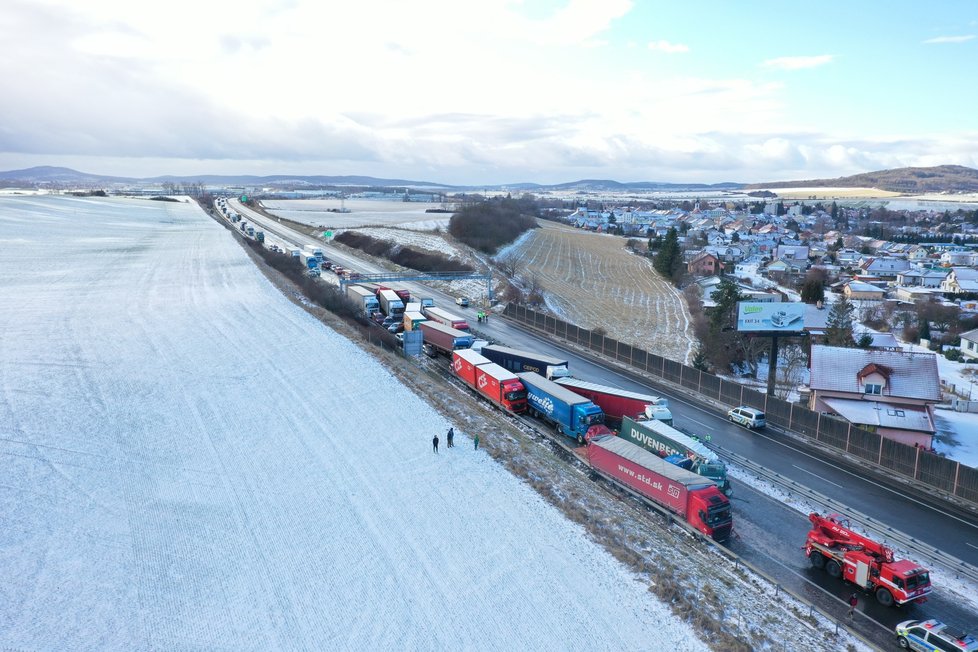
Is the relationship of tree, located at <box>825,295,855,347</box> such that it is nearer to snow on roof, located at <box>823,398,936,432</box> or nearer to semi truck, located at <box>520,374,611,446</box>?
snow on roof, located at <box>823,398,936,432</box>

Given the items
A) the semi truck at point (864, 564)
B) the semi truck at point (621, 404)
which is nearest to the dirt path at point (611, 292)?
the semi truck at point (621, 404)

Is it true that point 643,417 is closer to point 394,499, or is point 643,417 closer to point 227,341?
point 394,499

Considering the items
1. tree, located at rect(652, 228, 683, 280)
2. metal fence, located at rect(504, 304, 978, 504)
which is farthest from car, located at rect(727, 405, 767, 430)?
tree, located at rect(652, 228, 683, 280)

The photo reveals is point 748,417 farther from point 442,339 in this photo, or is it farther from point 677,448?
point 442,339

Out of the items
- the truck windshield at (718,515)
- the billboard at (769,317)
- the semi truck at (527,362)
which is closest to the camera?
the truck windshield at (718,515)

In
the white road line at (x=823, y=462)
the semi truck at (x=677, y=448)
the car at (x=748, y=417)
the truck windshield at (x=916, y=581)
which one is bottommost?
the white road line at (x=823, y=462)

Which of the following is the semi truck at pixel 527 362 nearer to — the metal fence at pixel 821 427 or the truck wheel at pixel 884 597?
the metal fence at pixel 821 427
